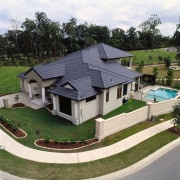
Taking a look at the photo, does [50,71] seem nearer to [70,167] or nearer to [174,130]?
[70,167]

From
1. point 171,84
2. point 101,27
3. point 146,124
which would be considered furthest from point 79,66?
point 101,27

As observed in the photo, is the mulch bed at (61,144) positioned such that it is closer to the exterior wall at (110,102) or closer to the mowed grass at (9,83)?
the exterior wall at (110,102)

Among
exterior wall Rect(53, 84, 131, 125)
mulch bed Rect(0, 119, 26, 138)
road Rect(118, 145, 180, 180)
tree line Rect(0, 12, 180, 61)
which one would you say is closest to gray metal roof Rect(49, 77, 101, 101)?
exterior wall Rect(53, 84, 131, 125)

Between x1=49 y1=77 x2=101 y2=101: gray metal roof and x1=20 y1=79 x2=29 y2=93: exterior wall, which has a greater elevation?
x1=49 y1=77 x2=101 y2=101: gray metal roof

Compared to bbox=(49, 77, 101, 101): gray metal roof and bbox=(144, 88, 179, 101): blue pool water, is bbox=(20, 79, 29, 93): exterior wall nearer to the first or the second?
bbox=(49, 77, 101, 101): gray metal roof

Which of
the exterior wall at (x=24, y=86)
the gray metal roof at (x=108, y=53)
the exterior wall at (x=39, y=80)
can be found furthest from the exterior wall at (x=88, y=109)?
the exterior wall at (x=24, y=86)

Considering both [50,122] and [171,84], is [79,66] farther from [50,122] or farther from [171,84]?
[171,84]

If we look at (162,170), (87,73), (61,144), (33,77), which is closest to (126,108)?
(87,73)
